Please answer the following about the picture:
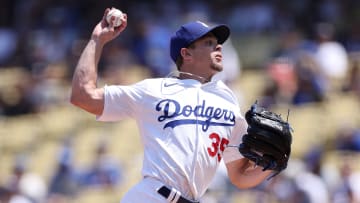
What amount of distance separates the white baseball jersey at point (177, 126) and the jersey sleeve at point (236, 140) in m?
0.09

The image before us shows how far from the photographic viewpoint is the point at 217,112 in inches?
245

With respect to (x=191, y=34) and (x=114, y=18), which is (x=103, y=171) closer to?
(x=191, y=34)

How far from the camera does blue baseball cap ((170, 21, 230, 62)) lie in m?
6.27

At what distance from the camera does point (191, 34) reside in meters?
6.28

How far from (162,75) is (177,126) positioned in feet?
28.4

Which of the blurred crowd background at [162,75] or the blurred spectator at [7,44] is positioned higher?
the blurred crowd background at [162,75]

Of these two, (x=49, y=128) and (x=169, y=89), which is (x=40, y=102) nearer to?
(x=49, y=128)

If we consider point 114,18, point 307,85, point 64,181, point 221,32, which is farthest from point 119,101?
point 64,181

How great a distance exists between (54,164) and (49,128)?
103cm

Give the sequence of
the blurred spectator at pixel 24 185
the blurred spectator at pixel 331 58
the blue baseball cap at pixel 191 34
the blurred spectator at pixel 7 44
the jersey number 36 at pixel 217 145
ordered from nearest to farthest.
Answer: the jersey number 36 at pixel 217 145
the blue baseball cap at pixel 191 34
the blurred spectator at pixel 24 185
the blurred spectator at pixel 331 58
the blurred spectator at pixel 7 44

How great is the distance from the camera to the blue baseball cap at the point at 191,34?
6.27m

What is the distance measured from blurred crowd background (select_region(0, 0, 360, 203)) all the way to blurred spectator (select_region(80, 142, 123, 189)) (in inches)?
0.6

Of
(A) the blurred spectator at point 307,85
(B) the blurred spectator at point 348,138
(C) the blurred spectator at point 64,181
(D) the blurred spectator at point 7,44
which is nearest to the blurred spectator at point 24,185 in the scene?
(C) the blurred spectator at point 64,181

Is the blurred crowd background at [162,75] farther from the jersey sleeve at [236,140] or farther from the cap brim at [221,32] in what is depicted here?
the cap brim at [221,32]
